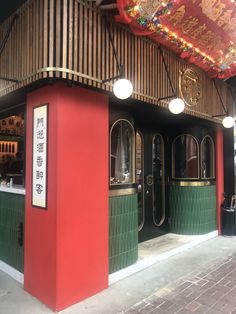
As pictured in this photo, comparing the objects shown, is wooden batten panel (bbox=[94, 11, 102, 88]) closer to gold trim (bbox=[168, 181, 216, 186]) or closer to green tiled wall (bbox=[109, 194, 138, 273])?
green tiled wall (bbox=[109, 194, 138, 273])

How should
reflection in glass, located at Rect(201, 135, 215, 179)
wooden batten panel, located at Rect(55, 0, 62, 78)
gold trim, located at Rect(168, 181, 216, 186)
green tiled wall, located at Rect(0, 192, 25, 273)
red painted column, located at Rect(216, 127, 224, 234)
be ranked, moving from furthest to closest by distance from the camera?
red painted column, located at Rect(216, 127, 224, 234)
reflection in glass, located at Rect(201, 135, 215, 179)
gold trim, located at Rect(168, 181, 216, 186)
green tiled wall, located at Rect(0, 192, 25, 273)
wooden batten panel, located at Rect(55, 0, 62, 78)

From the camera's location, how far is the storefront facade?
3.72 meters

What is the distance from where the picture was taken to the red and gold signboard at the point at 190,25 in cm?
398

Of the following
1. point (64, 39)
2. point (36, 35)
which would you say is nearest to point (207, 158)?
point (64, 39)

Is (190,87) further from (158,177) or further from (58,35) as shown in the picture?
(58,35)

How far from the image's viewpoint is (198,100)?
6.27 meters

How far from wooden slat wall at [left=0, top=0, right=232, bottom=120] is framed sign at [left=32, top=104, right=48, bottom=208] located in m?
0.48

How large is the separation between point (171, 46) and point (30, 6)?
2.51 meters

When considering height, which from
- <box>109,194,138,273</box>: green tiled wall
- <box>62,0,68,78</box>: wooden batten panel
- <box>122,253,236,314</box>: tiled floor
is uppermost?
<box>62,0,68,78</box>: wooden batten panel

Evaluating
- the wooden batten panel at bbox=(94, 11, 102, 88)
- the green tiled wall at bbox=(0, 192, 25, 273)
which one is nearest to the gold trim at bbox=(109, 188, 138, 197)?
the green tiled wall at bbox=(0, 192, 25, 273)

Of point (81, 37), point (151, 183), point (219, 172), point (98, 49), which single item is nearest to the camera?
point (81, 37)

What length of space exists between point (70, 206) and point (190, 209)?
13.9 feet

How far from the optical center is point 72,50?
3689 mm

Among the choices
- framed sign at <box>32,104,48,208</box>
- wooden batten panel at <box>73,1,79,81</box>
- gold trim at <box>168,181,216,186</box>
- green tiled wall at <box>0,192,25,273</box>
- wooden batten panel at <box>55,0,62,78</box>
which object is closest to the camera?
wooden batten panel at <box>55,0,62,78</box>
